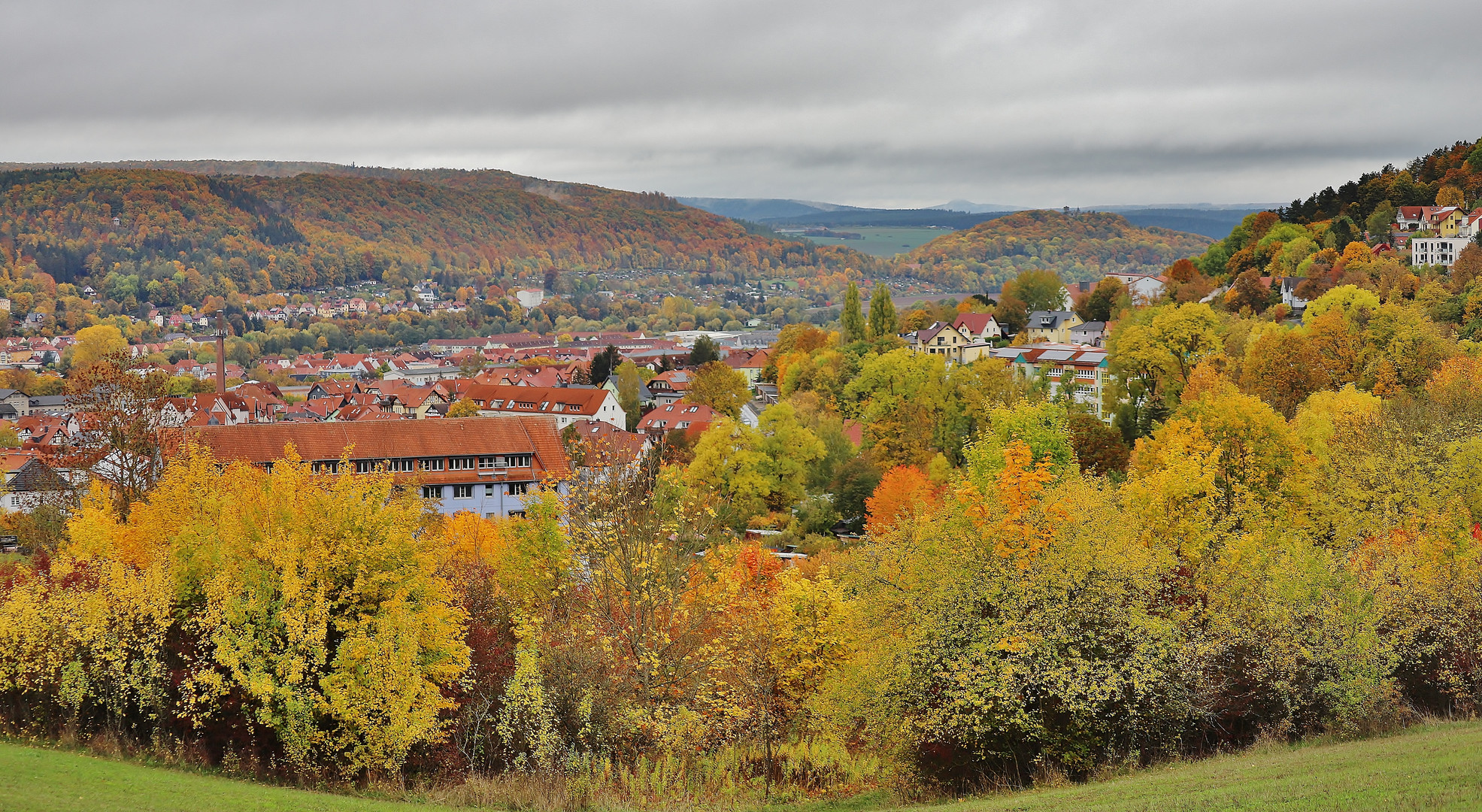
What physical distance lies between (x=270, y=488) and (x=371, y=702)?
5364mm

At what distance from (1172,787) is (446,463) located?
40392mm

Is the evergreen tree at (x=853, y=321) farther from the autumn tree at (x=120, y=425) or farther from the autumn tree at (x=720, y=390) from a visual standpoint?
the autumn tree at (x=120, y=425)

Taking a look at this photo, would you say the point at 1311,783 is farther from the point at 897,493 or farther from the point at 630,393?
the point at 630,393

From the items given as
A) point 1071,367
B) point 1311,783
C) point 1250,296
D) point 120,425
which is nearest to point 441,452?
point 120,425

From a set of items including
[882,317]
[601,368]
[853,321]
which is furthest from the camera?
[601,368]

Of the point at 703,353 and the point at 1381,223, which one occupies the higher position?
the point at 1381,223

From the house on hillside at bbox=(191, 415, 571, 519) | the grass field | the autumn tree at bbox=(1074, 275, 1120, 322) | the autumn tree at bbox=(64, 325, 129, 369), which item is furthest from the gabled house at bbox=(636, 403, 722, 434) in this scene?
the autumn tree at bbox=(64, 325, 129, 369)

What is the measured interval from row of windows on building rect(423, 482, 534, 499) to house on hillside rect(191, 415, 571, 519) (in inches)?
1.3

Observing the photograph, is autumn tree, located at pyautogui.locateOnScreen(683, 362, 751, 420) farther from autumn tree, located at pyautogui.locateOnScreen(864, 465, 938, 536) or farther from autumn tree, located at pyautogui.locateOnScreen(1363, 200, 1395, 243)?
autumn tree, located at pyautogui.locateOnScreen(1363, 200, 1395, 243)

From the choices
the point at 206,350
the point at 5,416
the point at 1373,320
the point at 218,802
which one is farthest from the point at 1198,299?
the point at 206,350

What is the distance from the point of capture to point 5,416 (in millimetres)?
106188

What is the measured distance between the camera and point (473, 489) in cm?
5256

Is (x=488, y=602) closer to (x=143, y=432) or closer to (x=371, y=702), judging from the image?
(x=371, y=702)

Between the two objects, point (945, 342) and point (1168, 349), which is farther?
point (945, 342)
